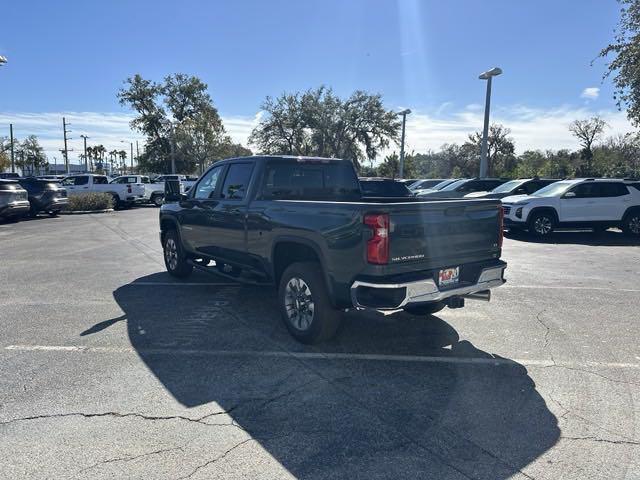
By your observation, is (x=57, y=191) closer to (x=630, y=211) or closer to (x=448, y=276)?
(x=448, y=276)

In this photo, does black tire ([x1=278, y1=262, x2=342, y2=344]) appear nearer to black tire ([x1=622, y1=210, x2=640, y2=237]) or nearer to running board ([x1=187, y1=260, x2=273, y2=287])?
running board ([x1=187, y1=260, x2=273, y2=287])

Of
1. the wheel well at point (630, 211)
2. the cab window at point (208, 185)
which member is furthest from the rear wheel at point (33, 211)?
the wheel well at point (630, 211)

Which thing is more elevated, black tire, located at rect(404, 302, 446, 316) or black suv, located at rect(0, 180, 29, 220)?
black suv, located at rect(0, 180, 29, 220)

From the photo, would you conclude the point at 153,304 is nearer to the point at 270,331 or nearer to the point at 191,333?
the point at 191,333

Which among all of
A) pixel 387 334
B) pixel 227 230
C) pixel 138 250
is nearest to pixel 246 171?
pixel 227 230

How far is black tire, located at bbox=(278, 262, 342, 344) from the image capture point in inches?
182

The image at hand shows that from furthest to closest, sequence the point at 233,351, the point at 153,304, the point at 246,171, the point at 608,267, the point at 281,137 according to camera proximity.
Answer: the point at 281,137
the point at 608,267
the point at 153,304
the point at 246,171
the point at 233,351

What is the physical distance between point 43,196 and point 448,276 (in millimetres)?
20817

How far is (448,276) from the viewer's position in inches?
180

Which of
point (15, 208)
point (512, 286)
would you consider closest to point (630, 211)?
point (512, 286)

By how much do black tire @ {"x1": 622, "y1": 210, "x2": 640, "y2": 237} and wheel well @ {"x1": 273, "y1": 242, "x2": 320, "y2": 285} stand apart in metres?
13.2

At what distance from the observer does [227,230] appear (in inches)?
244

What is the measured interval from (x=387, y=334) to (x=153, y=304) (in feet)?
10.8

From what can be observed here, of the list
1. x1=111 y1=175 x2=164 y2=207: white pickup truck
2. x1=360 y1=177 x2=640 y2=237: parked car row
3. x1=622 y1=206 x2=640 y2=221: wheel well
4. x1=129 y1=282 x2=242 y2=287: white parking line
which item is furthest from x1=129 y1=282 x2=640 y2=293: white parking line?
x1=111 y1=175 x2=164 y2=207: white pickup truck
